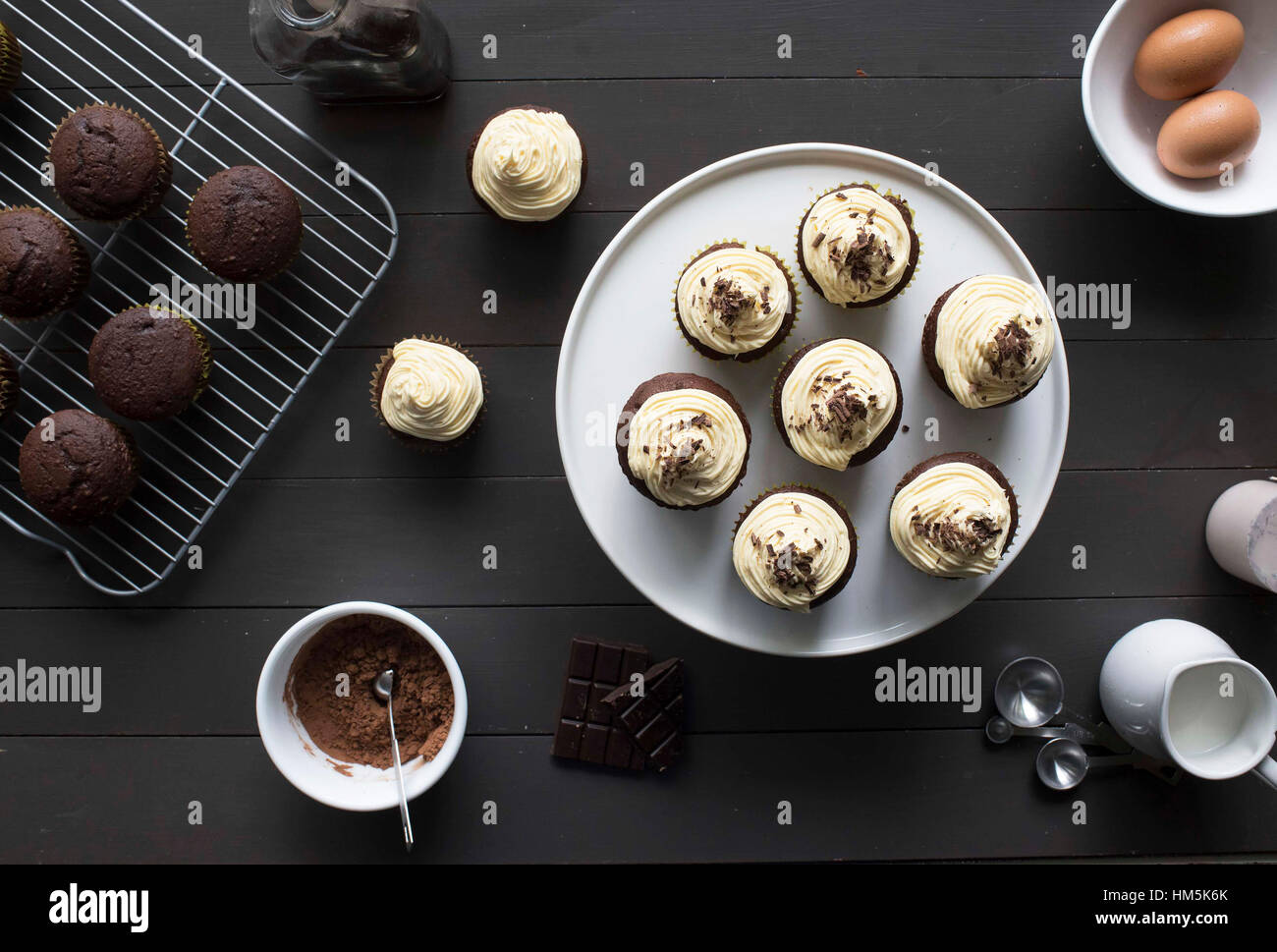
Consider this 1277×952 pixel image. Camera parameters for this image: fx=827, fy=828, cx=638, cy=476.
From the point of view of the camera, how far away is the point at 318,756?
1539 mm

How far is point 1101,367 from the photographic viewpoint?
1.65 m

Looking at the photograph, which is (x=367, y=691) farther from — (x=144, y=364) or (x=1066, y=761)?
(x=1066, y=761)

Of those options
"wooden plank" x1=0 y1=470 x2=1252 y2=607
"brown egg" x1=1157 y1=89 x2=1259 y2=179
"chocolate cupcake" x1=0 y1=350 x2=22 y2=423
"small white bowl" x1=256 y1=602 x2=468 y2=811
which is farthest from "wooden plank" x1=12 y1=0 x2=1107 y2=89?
"small white bowl" x1=256 y1=602 x2=468 y2=811

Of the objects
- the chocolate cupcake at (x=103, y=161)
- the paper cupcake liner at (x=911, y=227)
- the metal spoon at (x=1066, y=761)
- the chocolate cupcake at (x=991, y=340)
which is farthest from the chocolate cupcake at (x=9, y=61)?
the metal spoon at (x=1066, y=761)

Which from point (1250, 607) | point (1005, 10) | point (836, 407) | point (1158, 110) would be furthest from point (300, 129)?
point (1250, 607)

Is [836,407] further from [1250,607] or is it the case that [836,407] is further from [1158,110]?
[1250,607]

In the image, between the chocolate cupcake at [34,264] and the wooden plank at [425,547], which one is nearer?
the chocolate cupcake at [34,264]

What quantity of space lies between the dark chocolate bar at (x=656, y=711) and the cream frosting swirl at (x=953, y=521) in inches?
21.7

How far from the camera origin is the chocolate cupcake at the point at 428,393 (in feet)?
4.78

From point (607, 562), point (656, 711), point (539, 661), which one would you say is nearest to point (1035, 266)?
point (607, 562)

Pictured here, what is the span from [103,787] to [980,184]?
6.97 ft

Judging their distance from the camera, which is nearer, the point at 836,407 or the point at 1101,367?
the point at 836,407

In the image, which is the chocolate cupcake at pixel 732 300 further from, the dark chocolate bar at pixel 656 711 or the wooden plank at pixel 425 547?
Answer: the dark chocolate bar at pixel 656 711

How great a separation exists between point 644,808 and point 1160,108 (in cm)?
167
